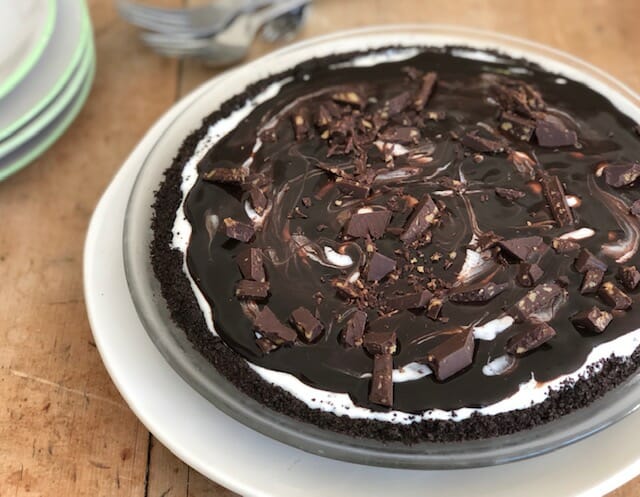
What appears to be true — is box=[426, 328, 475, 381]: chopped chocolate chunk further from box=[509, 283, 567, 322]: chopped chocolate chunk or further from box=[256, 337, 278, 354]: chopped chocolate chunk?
box=[256, 337, 278, 354]: chopped chocolate chunk

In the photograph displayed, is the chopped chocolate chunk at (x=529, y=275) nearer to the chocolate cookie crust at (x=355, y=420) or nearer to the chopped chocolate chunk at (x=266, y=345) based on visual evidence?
the chocolate cookie crust at (x=355, y=420)

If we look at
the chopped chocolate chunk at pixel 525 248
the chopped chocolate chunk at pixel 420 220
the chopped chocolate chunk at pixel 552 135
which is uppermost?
the chopped chocolate chunk at pixel 552 135

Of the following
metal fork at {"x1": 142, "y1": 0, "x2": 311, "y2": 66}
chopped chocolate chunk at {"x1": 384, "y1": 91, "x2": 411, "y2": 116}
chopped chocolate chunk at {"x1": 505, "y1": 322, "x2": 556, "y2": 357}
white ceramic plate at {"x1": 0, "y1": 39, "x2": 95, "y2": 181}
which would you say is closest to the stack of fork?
metal fork at {"x1": 142, "y1": 0, "x2": 311, "y2": 66}

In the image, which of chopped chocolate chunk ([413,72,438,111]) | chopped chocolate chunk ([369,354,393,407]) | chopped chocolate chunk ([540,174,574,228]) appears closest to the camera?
chopped chocolate chunk ([369,354,393,407])

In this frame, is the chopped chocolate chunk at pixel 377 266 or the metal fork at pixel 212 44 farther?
the metal fork at pixel 212 44

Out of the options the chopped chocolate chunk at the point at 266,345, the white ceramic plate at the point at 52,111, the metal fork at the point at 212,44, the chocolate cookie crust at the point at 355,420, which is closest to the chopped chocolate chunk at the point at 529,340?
the chocolate cookie crust at the point at 355,420

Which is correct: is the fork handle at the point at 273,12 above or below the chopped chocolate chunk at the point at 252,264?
below

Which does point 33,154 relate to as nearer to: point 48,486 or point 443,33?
point 48,486
